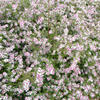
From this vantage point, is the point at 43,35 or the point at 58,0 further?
the point at 58,0

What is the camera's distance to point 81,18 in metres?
3.93

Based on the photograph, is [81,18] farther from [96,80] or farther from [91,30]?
[96,80]

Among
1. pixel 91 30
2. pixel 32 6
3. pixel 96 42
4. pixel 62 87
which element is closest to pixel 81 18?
pixel 91 30

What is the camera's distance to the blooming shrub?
2.52 metres

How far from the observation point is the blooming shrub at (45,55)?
99.3 inches

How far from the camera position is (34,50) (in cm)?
297

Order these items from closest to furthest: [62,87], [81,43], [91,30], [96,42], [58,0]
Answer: [62,87] → [81,43] → [96,42] → [91,30] → [58,0]

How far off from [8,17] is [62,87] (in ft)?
6.23

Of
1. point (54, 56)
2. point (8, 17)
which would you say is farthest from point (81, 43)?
point (8, 17)

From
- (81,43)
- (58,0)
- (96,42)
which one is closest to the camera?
(81,43)

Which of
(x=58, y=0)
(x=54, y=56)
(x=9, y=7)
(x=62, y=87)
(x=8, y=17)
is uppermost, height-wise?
(x=58, y=0)

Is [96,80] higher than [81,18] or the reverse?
the reverse

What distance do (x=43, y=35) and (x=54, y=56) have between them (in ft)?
1.65

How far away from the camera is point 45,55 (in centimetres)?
303
